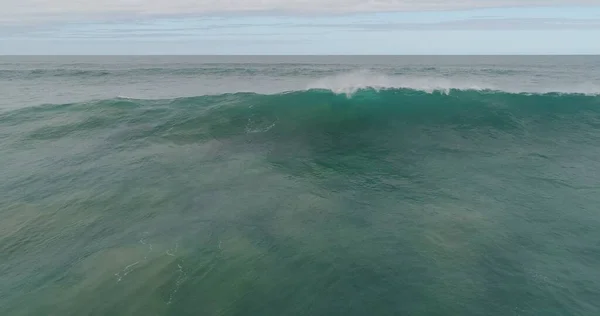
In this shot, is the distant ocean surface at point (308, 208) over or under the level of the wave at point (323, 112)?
under

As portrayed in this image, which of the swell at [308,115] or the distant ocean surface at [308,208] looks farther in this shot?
the swell at [308,115]

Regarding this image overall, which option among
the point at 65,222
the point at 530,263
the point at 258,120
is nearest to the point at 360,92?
the point at 258,120

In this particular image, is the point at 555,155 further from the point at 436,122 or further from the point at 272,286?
the point at 272,286

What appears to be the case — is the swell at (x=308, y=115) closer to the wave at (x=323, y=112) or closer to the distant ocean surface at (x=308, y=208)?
the wave at (x=323, y=112)

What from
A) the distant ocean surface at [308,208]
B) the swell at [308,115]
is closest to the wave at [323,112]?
the swell at [308,115]

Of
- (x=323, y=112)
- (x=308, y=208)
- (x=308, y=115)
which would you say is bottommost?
(x=308, y=208)

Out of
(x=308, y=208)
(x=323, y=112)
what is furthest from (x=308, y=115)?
(x=308, y=208)

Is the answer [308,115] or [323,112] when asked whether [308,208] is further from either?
[323,112]

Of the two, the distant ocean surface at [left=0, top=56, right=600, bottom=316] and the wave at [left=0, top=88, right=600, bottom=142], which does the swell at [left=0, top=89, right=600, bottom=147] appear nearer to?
the wave at [left=0, top=88, right=600, bottom=142]
